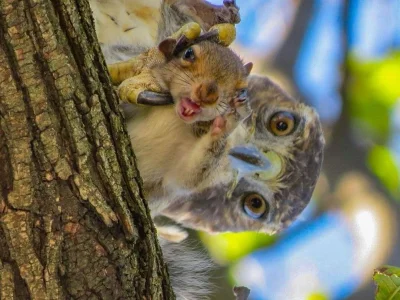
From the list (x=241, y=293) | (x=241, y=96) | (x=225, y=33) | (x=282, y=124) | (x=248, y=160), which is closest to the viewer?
(x=241, y=293)

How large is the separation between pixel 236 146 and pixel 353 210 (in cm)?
158

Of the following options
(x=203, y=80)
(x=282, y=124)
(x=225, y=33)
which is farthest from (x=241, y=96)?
(x=282, y=124)

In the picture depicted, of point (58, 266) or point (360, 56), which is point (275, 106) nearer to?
point (360, 56)

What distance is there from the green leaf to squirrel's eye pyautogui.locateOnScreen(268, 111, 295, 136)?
51.9 inches

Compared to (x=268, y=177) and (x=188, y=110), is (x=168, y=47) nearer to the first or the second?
(x=188, y=110)

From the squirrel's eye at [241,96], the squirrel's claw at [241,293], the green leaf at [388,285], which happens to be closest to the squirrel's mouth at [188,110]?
the squirrel's eye at [241,96]

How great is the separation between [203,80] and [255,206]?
876 millimetres

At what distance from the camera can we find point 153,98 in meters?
1.74

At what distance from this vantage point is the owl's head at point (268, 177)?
250cm

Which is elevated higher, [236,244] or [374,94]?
[374,94]

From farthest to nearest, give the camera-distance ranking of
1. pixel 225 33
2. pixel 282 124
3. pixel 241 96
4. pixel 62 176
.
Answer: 1. pixel 282 124
2. pixel 225 33
3. pixel 241 96
4. pixel 62 176

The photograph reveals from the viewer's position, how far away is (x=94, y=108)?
1407 mm

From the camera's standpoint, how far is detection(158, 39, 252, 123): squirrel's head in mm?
1694

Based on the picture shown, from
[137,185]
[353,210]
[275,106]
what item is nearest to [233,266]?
[353,210]
